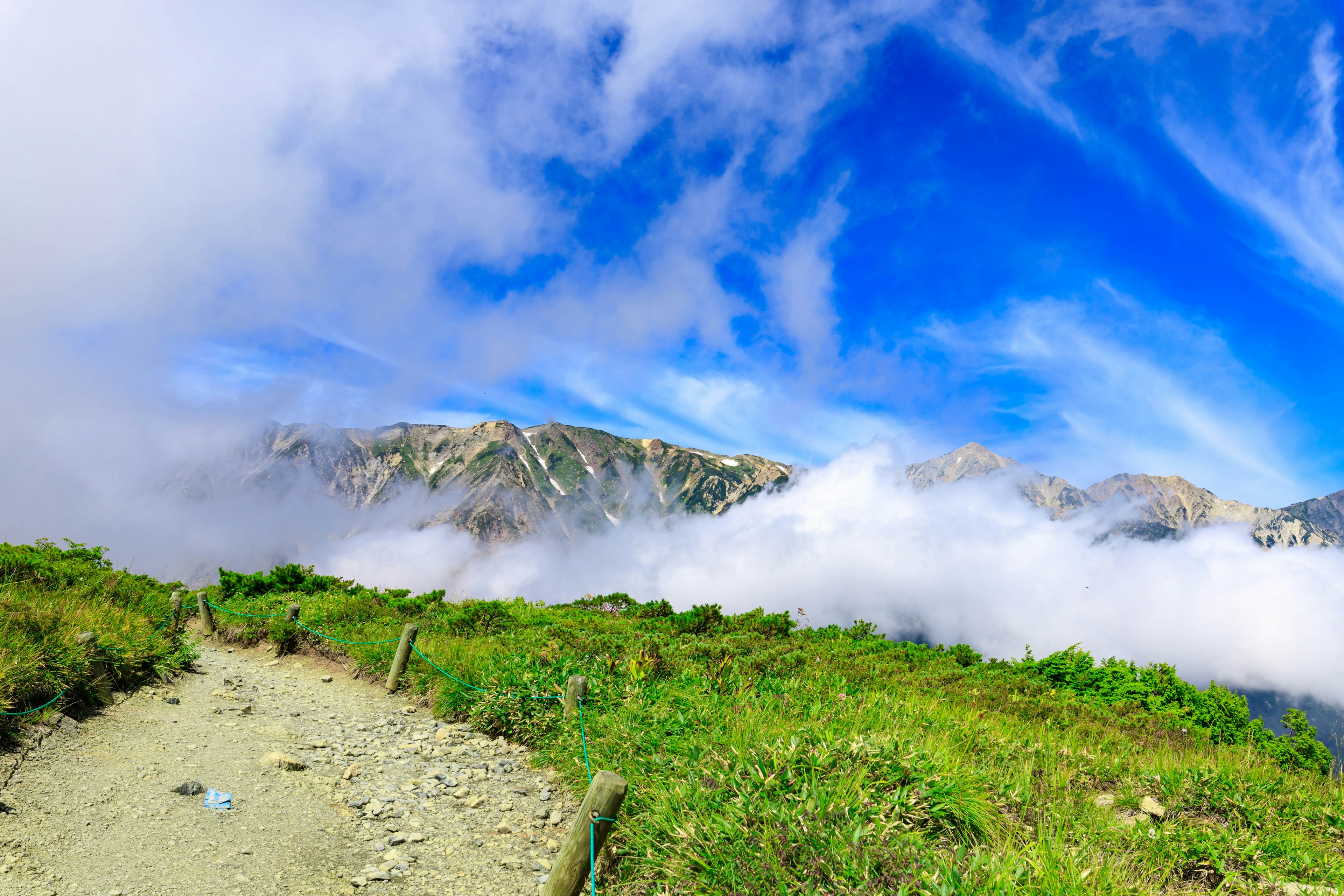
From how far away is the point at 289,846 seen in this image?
5695 mm

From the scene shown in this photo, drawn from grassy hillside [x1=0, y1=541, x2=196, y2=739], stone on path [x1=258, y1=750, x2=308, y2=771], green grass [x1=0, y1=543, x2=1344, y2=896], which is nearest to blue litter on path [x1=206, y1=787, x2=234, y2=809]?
stone on path [x1=258, y1=750, x2=308, y2=771]

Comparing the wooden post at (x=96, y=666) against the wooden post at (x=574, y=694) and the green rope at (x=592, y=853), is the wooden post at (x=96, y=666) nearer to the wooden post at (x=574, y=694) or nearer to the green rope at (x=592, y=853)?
the wooden post at (x=574, y=694)

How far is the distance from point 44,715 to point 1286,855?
12535 millimetres

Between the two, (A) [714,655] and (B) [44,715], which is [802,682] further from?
(B) [44,715]

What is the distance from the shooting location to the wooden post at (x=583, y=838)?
4.70 meters

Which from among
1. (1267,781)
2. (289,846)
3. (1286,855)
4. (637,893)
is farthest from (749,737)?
(1267,781)

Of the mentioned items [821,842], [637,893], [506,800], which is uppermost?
[821,842]

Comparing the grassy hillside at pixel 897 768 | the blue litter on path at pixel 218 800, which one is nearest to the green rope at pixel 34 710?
the blue litter on path at pixel 218 800

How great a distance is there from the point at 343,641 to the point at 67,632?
16.5ft

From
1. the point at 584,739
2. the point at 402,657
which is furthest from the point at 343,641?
the point at 584,739

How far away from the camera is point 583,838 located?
469cm

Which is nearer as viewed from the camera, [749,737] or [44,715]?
[749,737]

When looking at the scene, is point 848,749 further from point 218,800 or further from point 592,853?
point 218,800

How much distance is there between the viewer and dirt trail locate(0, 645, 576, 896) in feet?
16.6
